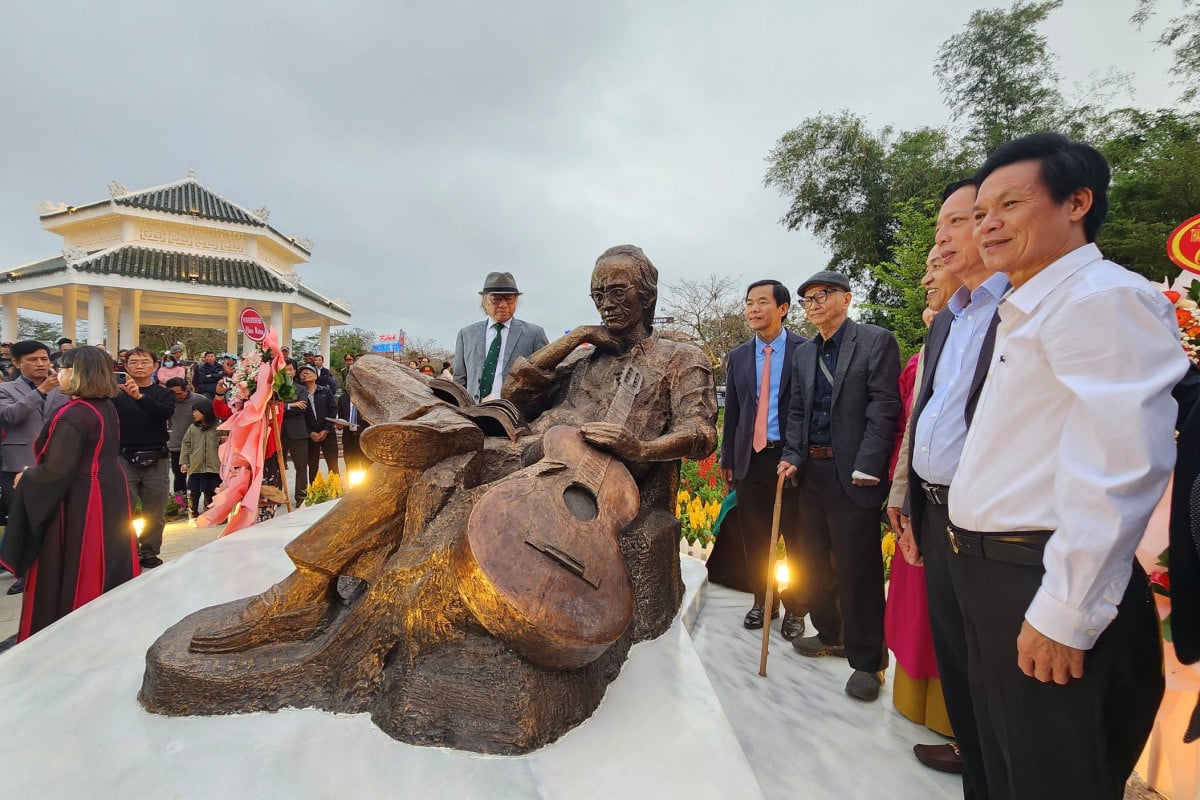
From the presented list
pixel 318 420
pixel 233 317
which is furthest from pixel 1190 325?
pixel 233 317

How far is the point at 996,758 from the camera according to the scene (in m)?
1.44

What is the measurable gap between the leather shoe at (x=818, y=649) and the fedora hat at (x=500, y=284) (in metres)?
2.96

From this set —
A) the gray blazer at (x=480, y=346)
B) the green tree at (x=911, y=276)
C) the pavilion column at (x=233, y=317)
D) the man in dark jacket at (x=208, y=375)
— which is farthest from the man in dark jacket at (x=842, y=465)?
the pavilion column at (x=233, y=317)

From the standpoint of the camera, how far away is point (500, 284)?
4.02m

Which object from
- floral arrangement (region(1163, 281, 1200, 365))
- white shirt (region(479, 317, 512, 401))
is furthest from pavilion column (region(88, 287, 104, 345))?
floral arrangement (region(1163, 281, 1200, 365))

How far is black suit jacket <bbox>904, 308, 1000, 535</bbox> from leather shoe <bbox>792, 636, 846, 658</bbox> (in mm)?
1334

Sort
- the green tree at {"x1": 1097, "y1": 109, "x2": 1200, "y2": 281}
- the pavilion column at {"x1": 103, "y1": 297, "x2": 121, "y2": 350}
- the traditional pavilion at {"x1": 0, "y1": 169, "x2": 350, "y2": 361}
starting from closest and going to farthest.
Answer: the green tree at {"x1": 1097, "y1": 109, "x2": 1200, "y2": 281}
the traditional pavilion at {"x1": 0, "y1": 169, "x2": 350, "y2": 361}
the pavilion column at {"x1": 103, "y1": 297, "x2": 121, "y2": 350}

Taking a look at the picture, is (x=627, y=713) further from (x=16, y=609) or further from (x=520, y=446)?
(x=16, y=609)

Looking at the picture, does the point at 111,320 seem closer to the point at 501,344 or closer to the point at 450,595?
the point at 501,344

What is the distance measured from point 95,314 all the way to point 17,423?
17072 millimetres

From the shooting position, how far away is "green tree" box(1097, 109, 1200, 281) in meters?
12.9

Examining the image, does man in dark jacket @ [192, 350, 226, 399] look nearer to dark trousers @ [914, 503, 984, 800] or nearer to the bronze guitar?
the bronze guitar

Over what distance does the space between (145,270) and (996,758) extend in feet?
72.9

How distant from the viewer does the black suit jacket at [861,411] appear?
2.65m
